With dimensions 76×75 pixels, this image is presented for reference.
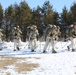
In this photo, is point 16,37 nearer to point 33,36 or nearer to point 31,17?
point 33,36

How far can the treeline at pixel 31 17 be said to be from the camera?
53219 millimetres

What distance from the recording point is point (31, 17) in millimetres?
54844

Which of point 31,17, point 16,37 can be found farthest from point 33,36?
point 31,17

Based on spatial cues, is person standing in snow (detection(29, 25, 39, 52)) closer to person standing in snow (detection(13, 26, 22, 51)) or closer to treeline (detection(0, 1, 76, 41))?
person standing in snow (detection(13, 26, 22, 51))

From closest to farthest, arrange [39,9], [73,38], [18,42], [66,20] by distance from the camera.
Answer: [73,38] < [18,42] < [66,20] < [39,9]

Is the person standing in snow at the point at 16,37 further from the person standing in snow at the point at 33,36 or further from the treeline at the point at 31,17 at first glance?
the treeline at the point at 31,17

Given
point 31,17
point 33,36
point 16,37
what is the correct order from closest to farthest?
1. point 33,36
2. point 16,37
3. point 31,17

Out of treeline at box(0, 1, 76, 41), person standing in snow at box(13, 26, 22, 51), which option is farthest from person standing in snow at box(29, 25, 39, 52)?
treeline at box(0, 1, 76, 41)

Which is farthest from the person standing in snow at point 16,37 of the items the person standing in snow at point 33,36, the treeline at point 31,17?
the treeline at point 31,17

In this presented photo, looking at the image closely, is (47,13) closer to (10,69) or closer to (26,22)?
(26,22)

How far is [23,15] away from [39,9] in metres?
4.27

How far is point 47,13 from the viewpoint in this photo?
56344 millimetres

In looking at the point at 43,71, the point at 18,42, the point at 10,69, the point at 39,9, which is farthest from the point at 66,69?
the point at 39,9

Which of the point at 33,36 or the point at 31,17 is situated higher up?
the point at 31,17
